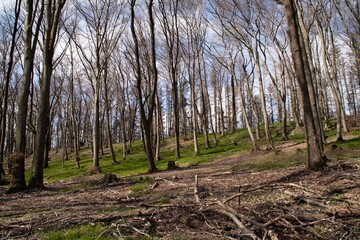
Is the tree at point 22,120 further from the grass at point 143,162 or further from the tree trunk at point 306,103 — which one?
the tree trunk at point 306,103

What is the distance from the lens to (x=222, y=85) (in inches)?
1754

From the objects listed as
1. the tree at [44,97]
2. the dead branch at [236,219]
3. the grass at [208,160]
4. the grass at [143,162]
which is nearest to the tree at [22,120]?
the tree at [44,97]

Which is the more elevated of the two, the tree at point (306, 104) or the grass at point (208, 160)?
the tree at point (306, 104)

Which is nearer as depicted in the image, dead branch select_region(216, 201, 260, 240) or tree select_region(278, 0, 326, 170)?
dead branch select_region(216, 201, 260, 240)

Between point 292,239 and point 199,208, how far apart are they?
1.38 metres

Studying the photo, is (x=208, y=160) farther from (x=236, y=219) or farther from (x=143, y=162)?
(x=236, y=219)

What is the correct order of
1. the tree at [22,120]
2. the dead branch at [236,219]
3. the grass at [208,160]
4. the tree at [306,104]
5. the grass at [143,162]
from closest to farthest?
the dead branch at [236,219], the tree at [306,104], the tree at [22,120], the grass at [208,160], the grass at [143,162]

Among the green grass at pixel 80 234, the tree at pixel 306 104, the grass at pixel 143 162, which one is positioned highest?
the tree at pixel 306 104

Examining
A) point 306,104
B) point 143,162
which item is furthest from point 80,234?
point 143,162

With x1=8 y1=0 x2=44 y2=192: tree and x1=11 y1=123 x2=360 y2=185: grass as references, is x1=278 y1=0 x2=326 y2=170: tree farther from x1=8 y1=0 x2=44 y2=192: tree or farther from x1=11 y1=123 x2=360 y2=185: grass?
x1=8 y1=0 x2=44 y2=192: tree

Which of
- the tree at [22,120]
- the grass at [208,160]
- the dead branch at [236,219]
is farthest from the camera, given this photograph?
the grass at [208,160]

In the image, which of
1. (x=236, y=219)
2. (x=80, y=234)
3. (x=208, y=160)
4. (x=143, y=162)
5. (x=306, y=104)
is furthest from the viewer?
(x=143, y=162)

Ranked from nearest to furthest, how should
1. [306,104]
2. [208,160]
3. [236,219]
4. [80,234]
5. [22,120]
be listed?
[236,219] → [80,234] → [306,104] → [22,120] → [208,160]

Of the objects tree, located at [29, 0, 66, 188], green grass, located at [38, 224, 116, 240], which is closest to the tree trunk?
green grass, located at [38, 224, 116, 240]
